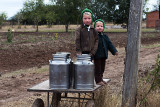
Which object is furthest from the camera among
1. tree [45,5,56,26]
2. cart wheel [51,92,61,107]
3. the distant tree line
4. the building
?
→ the building

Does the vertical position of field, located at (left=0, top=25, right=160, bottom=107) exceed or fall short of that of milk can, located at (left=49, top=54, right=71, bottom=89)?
it falls short

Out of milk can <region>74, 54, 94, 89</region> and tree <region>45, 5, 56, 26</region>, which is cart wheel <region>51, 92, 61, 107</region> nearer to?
milk can <region>74, 54, 94, 89</region>

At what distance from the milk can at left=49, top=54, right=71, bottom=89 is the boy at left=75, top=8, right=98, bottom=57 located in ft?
2.00

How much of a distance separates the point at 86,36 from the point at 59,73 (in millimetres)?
874

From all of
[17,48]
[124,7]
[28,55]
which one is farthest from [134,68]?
[124,7]

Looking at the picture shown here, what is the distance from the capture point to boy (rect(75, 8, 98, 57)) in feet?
15.1

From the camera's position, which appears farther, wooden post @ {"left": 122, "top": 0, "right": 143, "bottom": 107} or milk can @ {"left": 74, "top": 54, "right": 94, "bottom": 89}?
wooden post @ {"left": 122, "top": 0, "right": 143, "bottom": 107}

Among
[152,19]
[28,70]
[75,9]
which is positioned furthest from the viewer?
[152,19]

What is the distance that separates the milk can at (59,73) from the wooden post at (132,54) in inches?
45.2

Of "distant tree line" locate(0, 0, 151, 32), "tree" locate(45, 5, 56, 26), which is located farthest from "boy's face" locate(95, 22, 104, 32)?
"tree" locate(45, 5, 56, 26)

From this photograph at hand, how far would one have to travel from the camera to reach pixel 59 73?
4.01 meters

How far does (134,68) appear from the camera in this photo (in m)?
4.69

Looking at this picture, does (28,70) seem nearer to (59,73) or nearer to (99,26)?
(99,26)

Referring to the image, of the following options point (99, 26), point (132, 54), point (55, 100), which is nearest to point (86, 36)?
point (99, 26)
